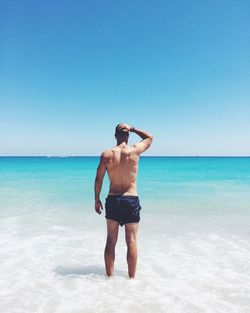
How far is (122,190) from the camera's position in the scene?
4.60m

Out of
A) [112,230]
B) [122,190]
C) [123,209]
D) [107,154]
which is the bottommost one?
[112,230]

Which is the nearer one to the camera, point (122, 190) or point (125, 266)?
point (122, 190)

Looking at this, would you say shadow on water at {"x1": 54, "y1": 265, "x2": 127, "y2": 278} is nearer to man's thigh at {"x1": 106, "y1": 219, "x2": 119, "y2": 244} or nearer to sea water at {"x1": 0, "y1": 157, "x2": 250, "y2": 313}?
sea water at {"x1": 0, "y1": 157, "x2": 250, "y2": 313}

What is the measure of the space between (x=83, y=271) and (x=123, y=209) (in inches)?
55.9

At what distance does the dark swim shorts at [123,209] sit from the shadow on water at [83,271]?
99cm

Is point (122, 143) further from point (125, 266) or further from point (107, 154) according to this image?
point (125, 266)

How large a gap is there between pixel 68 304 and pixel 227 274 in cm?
250

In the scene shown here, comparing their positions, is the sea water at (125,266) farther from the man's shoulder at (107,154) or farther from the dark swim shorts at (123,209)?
the man's shoulder at (107,154)

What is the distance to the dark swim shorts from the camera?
178 inches

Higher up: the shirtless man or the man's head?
the man's head

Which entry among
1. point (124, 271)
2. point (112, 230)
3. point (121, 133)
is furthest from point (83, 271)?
point (121, 133)

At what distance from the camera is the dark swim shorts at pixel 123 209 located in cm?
452

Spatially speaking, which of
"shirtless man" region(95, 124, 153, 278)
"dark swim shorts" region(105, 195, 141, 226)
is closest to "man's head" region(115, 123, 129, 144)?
"shirtless man" region(95, 124, 153, 278)

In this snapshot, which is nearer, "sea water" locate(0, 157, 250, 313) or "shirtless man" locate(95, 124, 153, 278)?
"sea water" locate(0, 157, 250, 313)
